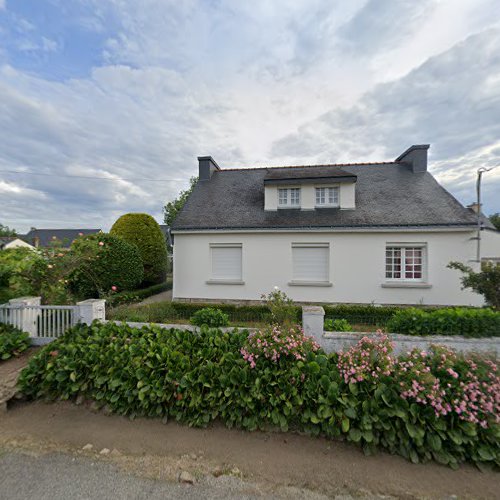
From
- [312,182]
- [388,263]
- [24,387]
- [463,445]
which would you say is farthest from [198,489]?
[312,182]

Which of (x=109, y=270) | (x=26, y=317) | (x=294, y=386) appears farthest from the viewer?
(x=109, y=270)

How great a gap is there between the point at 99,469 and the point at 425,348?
4.26m

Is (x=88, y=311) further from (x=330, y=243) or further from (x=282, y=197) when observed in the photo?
(x=282, y=197)

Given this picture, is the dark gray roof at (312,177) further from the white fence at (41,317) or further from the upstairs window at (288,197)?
the white fence at (41,317)

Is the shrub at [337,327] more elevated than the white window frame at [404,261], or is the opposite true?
the white window frame at [404,261]

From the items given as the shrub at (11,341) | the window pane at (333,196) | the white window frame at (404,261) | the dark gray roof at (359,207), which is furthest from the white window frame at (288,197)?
the shrub at (11,341)

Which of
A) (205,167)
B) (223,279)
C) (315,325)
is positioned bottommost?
(315,325)

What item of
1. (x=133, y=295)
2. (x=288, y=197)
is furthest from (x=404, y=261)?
(x=133, y=295)

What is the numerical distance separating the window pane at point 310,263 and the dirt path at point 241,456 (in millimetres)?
5798

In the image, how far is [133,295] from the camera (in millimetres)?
8883

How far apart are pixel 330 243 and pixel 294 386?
5895 mm

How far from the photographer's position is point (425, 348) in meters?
3.36

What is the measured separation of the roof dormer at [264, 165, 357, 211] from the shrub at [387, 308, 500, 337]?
545 centimetres

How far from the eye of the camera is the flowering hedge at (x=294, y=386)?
8.11 ft
